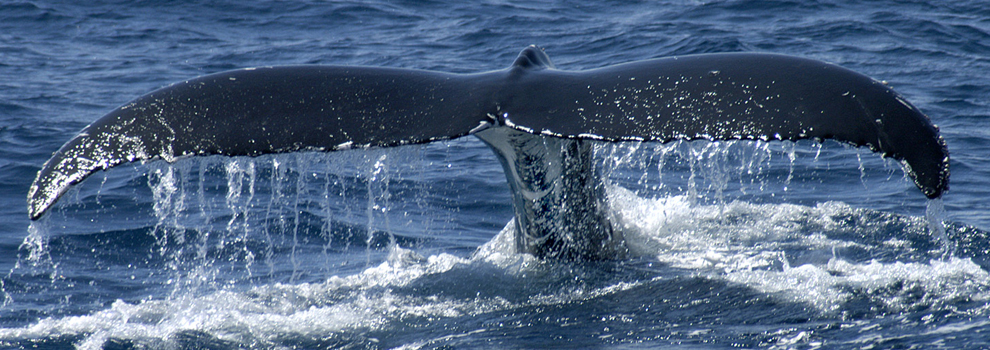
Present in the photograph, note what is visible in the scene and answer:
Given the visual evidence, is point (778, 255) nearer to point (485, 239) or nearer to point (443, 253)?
point (443, 253)

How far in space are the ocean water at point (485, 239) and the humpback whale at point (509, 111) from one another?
0.71 ft

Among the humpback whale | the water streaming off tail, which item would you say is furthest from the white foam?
the humpback whale

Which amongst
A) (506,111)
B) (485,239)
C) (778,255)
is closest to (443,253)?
(485,239)

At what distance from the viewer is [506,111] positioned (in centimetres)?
323

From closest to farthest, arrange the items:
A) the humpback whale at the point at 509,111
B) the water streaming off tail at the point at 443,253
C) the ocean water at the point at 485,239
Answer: the humpback whale at the point at 509,111, the ocean water at the point at 485,239, the water streaming off tail at the point at 443,253

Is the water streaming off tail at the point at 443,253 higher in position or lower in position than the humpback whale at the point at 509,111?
lower

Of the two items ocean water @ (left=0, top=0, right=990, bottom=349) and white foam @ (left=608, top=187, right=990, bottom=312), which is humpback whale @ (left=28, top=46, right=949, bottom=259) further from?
white foam @ (left=608, top=187, right=990, bottom=312)

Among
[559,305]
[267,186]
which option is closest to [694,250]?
[559,305]

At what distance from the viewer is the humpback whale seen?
9.32 ft

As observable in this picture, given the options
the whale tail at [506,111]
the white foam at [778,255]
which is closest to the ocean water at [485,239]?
the white foam at [778,255]

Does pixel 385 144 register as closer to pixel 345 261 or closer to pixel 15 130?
pixel 345 261

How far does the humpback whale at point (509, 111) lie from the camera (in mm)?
2842

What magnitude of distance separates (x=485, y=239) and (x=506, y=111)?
3153 millimetres

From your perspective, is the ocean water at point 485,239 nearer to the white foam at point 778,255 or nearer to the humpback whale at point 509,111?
the white foam at point 778,255
